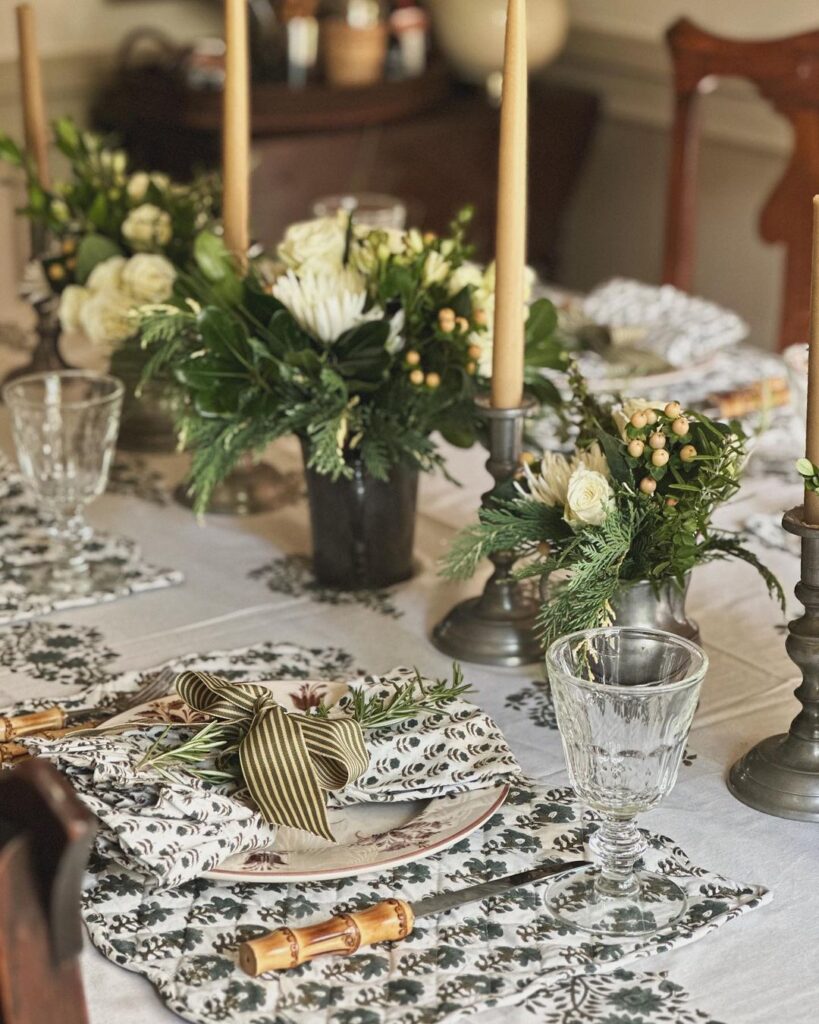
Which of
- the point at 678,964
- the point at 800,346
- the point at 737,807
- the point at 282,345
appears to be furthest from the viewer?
the point at 800,346

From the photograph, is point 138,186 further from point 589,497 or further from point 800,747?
point 800,747

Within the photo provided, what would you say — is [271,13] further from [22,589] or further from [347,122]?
[22,589]

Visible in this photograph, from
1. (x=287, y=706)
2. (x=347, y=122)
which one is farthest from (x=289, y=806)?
(x=347, y=122)

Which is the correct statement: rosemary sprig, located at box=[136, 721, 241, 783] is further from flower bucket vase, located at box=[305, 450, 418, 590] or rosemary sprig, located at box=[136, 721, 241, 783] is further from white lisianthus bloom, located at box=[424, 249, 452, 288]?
white lisianthus bloom, located at box=[424, 249, 452, 288]

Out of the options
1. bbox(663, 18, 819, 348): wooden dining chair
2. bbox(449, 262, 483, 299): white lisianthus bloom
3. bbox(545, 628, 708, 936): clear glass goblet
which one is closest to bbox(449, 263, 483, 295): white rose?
bbox(449, 262, 483, 299): white lisianthus bloom

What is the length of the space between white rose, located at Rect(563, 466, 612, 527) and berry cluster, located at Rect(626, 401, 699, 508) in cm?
3

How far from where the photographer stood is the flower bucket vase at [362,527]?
48.7 inches

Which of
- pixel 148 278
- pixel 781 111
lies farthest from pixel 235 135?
pixel 781 111

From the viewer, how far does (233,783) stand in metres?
0.90

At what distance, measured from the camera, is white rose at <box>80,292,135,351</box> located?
1.41m

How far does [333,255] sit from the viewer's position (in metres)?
1.22

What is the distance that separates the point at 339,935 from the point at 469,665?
0.39 m

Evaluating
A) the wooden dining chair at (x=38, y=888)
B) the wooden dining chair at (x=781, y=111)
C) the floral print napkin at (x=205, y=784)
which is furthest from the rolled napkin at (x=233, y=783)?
the wooden dining chair at (x=781, y=111)

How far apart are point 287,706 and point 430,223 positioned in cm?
249
